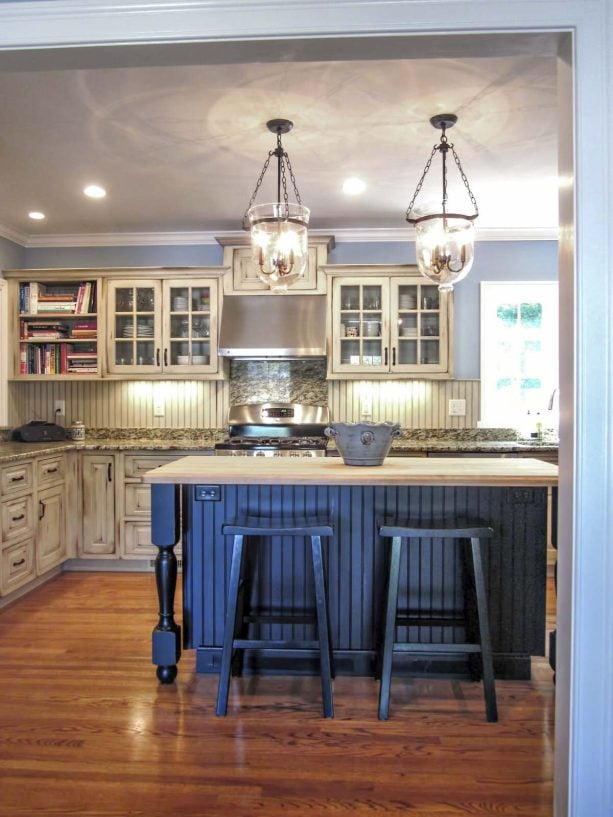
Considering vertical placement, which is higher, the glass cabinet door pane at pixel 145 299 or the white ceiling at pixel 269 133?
the white ceiling at pixel 269 133

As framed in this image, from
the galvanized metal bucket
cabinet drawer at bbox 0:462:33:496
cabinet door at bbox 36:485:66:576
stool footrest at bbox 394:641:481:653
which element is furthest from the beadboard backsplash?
stool footrest at bbox 394:641:481:653

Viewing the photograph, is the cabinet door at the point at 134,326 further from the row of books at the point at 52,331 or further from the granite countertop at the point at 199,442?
the granite countertop at the point at 199,442

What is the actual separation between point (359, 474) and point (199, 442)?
2421 mm

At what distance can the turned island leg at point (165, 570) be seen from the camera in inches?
99.6

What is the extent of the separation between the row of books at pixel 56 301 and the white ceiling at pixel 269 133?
0.53m

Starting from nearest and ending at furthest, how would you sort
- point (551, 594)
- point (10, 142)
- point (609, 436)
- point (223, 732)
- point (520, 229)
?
point (609, 436) → point (223, 732) → point (10, 142) → point (551, 594) → point (520, 229)

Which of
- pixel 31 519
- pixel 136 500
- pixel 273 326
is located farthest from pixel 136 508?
pixel 273 326

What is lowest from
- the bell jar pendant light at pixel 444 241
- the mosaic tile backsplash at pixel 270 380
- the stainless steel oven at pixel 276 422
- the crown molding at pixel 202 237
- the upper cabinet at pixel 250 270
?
the stainless steel oven at pixel 276 422

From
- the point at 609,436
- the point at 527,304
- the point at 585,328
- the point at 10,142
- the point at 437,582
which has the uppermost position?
the point at 10,142

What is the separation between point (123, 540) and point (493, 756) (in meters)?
3.03

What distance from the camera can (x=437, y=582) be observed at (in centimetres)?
260

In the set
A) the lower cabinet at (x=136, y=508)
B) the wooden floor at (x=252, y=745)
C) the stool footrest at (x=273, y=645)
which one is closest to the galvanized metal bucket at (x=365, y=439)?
the stool footrest at (x=273, y=645)

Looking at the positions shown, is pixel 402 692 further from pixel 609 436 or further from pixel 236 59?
pixel 236 59

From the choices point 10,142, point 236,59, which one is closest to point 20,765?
point 236,59
